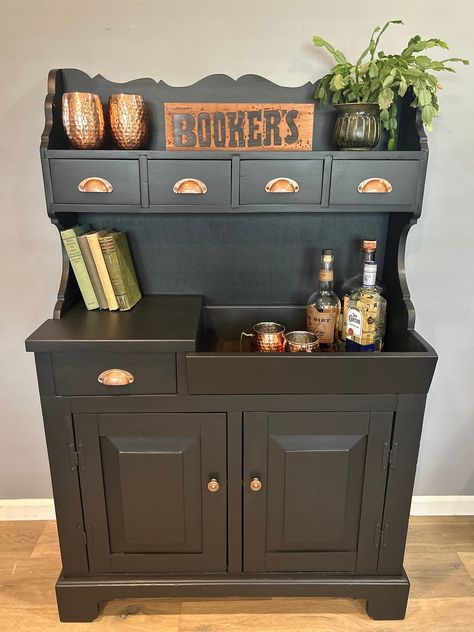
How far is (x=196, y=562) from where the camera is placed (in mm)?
1413

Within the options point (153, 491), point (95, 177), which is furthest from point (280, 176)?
point (153, 491)

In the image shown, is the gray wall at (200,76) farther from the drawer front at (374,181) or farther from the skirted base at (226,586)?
the skirted base at (226,586)

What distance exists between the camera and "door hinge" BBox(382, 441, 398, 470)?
1.29 metres

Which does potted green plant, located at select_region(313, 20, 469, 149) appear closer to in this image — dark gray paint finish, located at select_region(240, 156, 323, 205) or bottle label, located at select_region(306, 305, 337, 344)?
dark gray paint finish, located at select_region(240, 156, 323, 205)

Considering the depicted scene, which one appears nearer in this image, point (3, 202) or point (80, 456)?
point (80, 456)

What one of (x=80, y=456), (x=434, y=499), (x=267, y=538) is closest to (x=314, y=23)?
(x=80, y=456)

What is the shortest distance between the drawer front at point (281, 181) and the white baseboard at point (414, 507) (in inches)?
51.8

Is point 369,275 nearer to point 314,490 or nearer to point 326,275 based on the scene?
point 326,275

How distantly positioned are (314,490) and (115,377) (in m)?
0.63

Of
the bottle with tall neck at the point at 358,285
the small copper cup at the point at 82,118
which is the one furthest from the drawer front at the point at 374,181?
the small copper cup at the point at 82,118

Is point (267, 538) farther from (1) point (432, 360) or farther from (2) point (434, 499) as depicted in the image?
(2) point (434, 499)

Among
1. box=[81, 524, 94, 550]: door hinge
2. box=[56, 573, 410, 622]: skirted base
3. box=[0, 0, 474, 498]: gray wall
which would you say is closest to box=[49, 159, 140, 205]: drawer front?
box=[0, 0, 474, 498]: gray wall

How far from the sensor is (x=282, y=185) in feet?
4.11

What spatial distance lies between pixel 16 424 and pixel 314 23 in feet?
5.45
